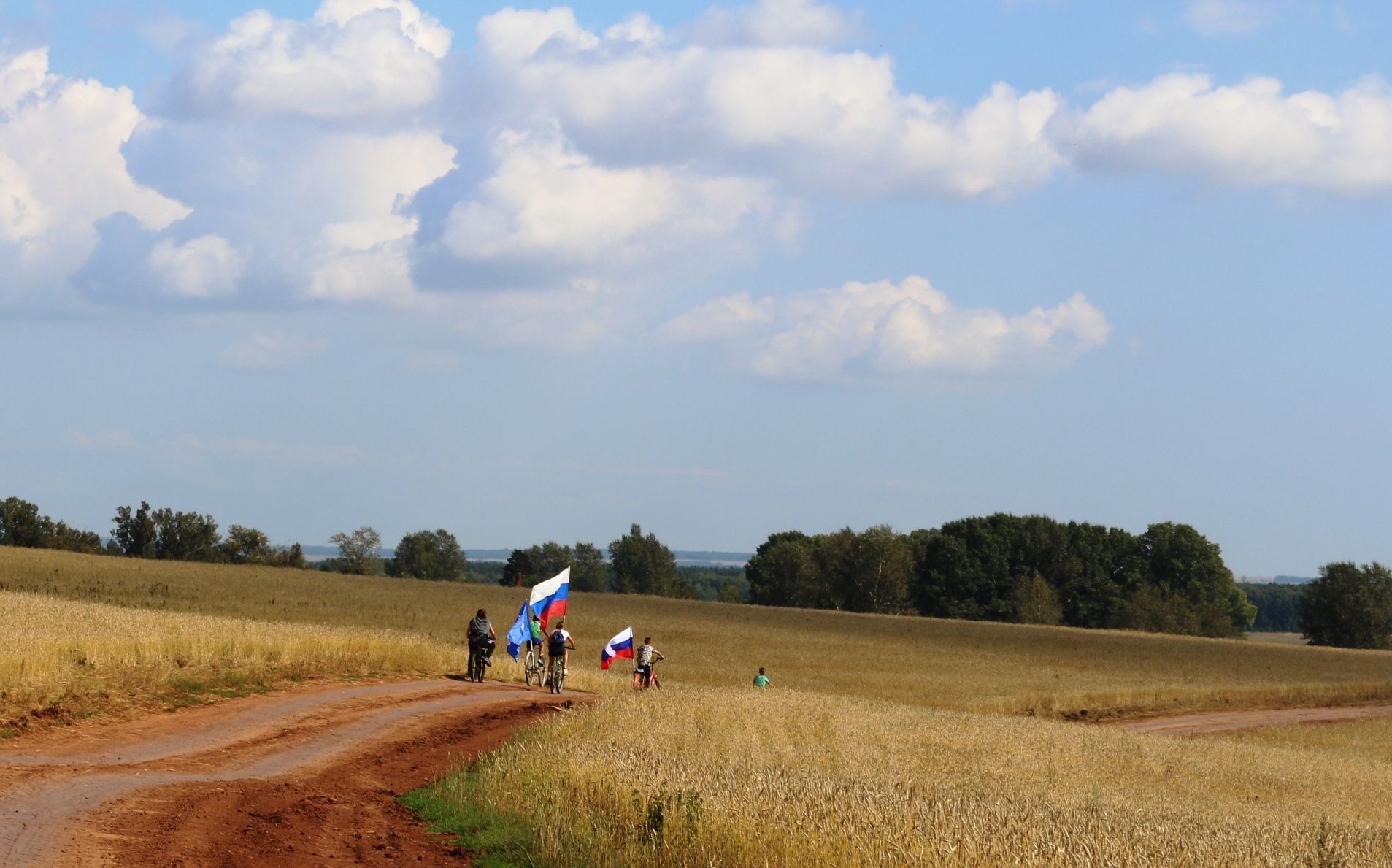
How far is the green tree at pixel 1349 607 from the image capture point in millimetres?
127125

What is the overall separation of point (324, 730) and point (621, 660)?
30.8m

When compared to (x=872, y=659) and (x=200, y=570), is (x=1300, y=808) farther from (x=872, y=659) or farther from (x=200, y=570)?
(x=200, y=570)

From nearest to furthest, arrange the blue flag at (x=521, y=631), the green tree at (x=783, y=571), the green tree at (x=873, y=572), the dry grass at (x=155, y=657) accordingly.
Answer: the dry grass at (x=155, y=657)
the blue flag at (x=521, y=631)
the green tree at (x=873, y=572)
the green tree at (x=783, y=571)

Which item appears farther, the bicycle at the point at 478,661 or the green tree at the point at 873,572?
the green tree at the point at 873,572

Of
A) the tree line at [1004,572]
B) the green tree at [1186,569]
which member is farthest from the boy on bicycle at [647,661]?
the green tree at [1186,569]

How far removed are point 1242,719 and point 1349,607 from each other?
91505 millimetres

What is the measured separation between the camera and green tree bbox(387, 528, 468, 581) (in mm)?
185000

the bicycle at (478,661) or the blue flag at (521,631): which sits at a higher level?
the blue flag at (521,631)

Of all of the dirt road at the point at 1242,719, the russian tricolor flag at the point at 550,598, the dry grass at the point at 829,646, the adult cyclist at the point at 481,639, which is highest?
the russian tricolor flag at the point at 550,598

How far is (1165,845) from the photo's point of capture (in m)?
10.5

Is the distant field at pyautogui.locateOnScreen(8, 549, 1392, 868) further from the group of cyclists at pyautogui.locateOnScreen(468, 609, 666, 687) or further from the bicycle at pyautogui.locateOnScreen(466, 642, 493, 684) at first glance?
the bicycle at pyautogui.locateOnScreen(466, 642, 493, 684)

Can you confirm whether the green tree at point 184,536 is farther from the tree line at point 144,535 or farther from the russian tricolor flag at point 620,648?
the russian tricolor flag at point 620,648

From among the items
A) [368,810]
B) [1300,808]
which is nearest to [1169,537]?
[1300,808]

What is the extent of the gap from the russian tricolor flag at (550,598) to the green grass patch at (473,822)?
49.7 ft
